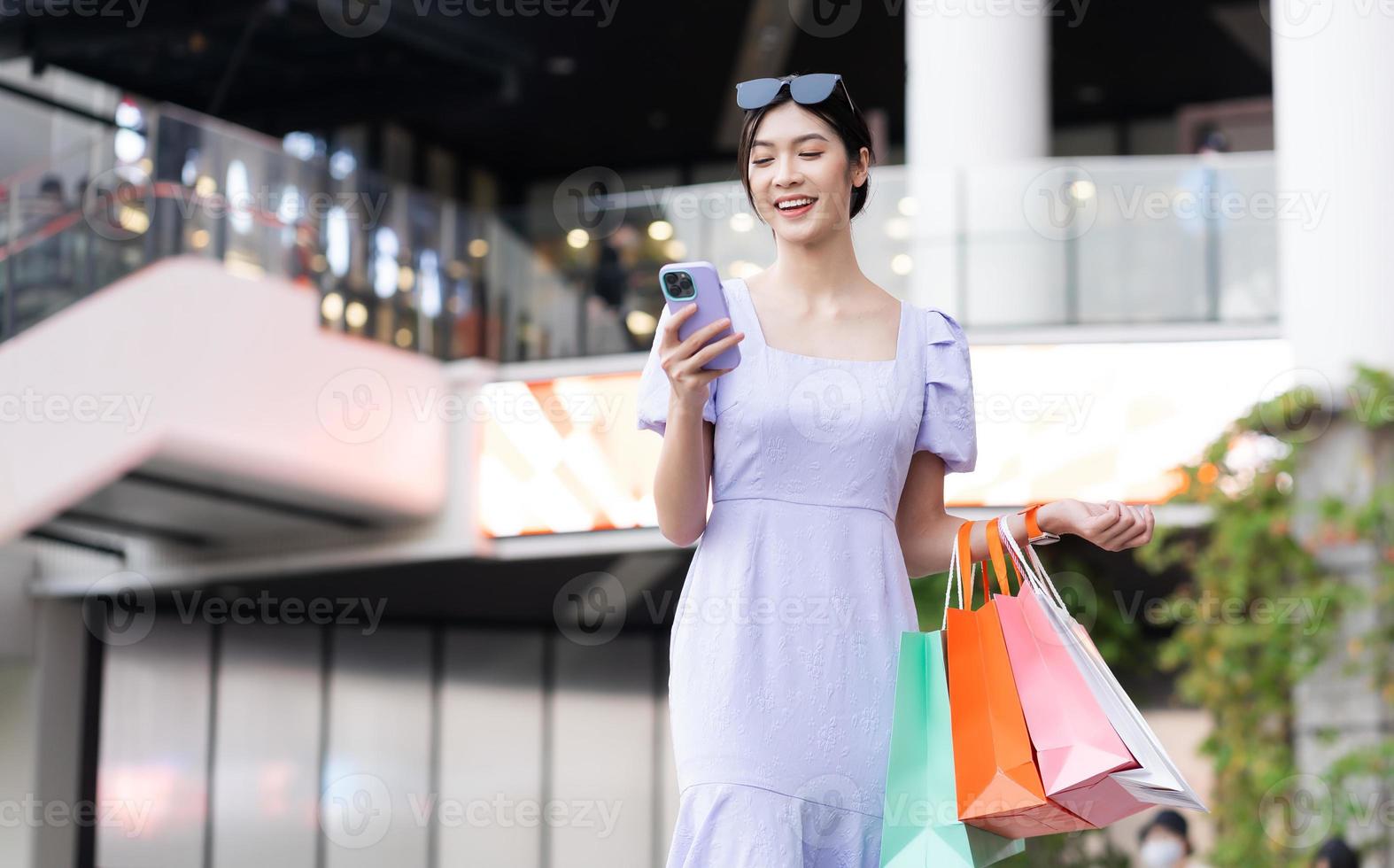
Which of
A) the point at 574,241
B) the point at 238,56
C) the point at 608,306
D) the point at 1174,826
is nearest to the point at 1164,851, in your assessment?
the point at 1174,826

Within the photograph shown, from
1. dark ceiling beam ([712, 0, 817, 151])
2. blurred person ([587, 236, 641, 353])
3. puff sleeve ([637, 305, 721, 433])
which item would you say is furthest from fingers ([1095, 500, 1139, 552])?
dark ceiling beam ([712, 0, 817, 151])

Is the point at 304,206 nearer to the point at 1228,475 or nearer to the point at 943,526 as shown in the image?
the point at 1228,475

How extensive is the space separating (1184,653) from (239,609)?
9567 mm

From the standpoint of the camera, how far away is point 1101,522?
7.05 feet

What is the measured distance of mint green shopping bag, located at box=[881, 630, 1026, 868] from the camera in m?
1.99

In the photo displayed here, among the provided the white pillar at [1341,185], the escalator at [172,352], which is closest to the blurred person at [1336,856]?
the white pillar at [1341,185]

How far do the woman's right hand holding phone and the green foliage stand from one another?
5592 millimetres

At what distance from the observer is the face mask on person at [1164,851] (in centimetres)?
776

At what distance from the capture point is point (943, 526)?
2.39 meters

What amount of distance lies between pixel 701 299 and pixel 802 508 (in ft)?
1.15

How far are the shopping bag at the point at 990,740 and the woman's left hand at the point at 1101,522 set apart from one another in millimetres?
159

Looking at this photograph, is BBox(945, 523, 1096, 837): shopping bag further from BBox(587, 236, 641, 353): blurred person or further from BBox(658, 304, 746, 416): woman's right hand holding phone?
BBox(587, 236, 641, 353): blurred person

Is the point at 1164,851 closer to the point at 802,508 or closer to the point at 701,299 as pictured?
the point at 802,508

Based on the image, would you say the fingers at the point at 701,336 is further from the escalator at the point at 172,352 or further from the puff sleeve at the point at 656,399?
the escalator at the point at 172,352
